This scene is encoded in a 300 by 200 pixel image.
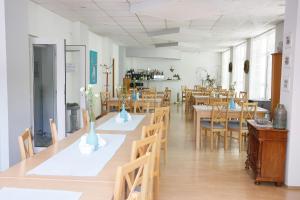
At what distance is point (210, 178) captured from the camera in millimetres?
4160

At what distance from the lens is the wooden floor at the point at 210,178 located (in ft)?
11.8

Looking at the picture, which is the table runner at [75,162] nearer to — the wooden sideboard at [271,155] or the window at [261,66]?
the wooden sideboard at [271,155]

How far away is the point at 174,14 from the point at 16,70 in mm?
3320

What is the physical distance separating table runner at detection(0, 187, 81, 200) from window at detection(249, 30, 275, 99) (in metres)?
8.19

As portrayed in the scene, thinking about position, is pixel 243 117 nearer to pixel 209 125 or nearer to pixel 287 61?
pixel 209 125

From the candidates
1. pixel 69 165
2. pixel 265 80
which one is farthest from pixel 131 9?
pixel 265 80

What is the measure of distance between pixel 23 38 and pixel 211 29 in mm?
5650

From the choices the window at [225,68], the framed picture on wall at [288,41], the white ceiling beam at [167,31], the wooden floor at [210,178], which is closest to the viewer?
the wooden floor at [210,178]

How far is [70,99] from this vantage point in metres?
7.41

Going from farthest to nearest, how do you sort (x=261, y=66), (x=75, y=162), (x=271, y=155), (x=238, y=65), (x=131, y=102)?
1. (x=238, y=65)
2. (x=261, y=66)
3. (x=131, y=102)
4. (x=271, y=155)
5. (x=75, y=162)

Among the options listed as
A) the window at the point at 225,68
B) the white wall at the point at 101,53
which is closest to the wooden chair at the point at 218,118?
the white wall at the point at 101,53

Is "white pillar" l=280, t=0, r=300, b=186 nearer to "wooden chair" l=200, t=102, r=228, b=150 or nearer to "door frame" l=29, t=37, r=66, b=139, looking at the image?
"wooden chair" l=200, t=102, r=228, b=150

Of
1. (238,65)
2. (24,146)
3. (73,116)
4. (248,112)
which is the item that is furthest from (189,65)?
(24,146)

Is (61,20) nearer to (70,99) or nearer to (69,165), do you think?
(70,99)
